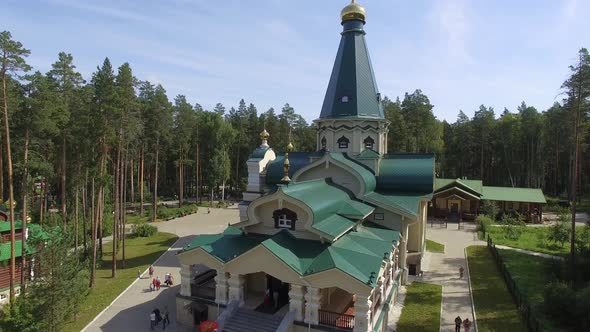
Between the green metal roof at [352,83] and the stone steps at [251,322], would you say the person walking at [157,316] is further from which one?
the green metal roof at [352,83]

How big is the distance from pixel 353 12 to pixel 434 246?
18.3 meters

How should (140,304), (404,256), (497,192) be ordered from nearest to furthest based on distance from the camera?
(140,304) → (404,256) → (497,192)

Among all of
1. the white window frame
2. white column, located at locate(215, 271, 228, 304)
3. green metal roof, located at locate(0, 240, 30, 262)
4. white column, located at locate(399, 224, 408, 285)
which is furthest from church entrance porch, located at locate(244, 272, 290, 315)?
green metal roof, located at locate(0, 240, 30, 262)

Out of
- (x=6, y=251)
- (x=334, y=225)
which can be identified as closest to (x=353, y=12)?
(x=334, y=225)

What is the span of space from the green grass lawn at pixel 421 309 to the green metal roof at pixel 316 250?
3.11 m

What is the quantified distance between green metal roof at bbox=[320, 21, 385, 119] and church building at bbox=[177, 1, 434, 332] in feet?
0.23

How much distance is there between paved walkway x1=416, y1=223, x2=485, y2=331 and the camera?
16.2 m

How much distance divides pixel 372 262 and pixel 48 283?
38.1 ft

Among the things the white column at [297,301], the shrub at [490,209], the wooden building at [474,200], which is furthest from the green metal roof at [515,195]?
the white column at [297,301]

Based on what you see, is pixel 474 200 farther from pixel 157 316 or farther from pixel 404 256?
pixel 157 316

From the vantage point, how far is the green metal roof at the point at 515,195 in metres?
36.8

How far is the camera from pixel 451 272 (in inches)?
850

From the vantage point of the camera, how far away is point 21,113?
1802 centimetres

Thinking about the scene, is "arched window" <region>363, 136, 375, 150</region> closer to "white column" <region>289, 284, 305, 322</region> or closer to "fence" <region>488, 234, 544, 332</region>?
"fence" <region>488, 234, 544, 332</region>
